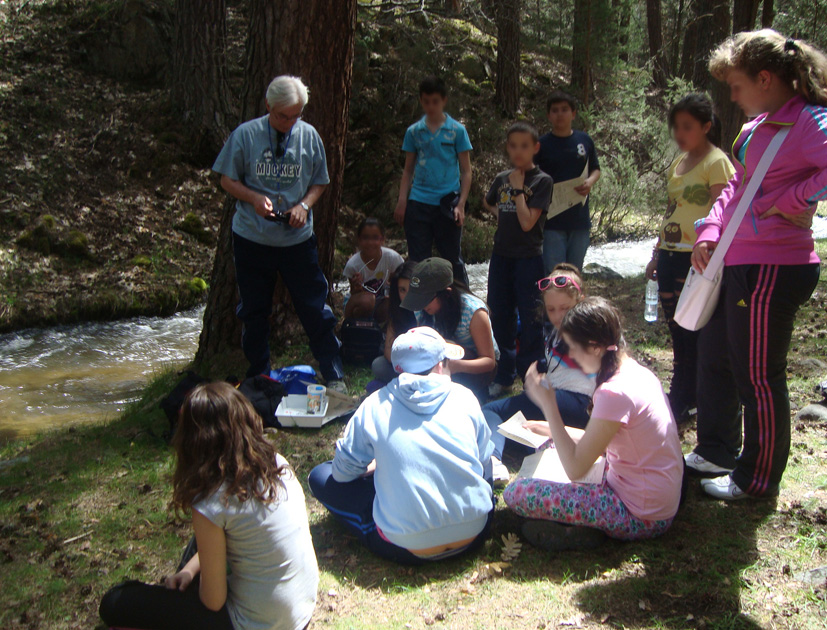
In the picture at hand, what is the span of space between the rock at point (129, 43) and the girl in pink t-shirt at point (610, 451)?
10.7 metres

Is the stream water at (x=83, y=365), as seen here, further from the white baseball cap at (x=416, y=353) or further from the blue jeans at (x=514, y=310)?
the white baseball cap at (x=416, y=353)

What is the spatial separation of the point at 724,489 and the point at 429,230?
309 cm

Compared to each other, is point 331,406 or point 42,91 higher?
point 42,91

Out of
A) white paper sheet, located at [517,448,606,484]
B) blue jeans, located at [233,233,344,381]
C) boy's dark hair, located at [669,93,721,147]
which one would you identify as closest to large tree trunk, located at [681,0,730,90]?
boy's dark hair, located at [669,93,721,147]

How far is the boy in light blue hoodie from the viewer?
2.58 metres

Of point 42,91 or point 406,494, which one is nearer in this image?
point 406,494

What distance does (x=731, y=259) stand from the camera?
106 inches

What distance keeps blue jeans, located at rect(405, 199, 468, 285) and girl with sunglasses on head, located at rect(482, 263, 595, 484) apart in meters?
1.65

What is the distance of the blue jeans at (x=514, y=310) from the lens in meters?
4.47

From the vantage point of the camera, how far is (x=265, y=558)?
2135mm

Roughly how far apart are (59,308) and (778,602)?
7.92m

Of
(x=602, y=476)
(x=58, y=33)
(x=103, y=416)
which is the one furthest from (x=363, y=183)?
(x=602, y=476)

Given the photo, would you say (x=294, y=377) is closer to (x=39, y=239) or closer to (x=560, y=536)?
(x=560, y=536)

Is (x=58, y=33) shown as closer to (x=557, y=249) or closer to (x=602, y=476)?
(x=557, y=249)
